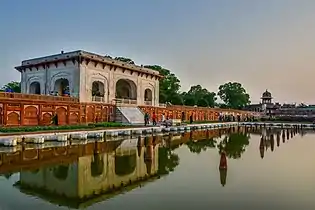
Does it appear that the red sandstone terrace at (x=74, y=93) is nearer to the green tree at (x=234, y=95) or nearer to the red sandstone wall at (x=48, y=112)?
the red sandstone wall at (x=48, y=112)

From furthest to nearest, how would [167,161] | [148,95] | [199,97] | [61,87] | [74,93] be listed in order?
[199,97] → [148,95] → [61,87] → [74,93] → [167,161]

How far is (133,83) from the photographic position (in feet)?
143

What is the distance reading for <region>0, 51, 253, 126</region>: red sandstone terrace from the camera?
27252 millimetres

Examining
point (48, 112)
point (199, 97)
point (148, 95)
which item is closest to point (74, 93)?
point (48, 112)

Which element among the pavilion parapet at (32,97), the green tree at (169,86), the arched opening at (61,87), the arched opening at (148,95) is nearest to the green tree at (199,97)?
the green tree at (169,86)

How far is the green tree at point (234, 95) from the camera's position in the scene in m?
96.2

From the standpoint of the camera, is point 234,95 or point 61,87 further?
point 234,95

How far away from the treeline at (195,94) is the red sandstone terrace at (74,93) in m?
16.7

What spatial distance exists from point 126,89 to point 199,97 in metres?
40.8

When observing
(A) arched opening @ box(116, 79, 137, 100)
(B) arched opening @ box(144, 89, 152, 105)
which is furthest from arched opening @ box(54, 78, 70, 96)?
(B) arched opening @ box(144, 89, 152, 105)

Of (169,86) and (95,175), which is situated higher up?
(169,86)

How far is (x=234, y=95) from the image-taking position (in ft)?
315

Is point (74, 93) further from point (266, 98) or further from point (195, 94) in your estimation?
point (266, 98)

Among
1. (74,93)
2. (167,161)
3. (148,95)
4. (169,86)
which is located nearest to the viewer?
(167,161)
